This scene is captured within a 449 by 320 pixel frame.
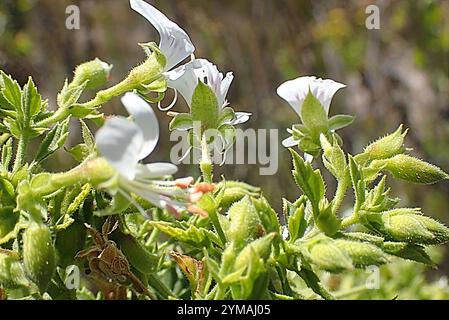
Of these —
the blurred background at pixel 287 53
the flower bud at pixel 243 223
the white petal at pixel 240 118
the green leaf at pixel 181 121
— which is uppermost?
the blurred background at pixel 287 53

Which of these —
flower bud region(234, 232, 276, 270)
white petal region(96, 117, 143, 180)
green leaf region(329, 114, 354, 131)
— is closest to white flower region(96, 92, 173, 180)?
white petal region(96, 117, 143, 180)

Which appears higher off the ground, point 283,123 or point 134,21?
point 134,21

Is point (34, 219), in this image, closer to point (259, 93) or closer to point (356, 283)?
point (356, 283)

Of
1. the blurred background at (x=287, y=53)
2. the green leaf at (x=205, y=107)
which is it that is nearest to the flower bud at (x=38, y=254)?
the green leaf at (x=205, y=107)

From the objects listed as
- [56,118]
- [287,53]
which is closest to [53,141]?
[56,118]

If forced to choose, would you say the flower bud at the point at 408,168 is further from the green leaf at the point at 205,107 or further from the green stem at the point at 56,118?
the green stem at the point at 56,118

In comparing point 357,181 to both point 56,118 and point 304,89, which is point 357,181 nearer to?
point 304,89
